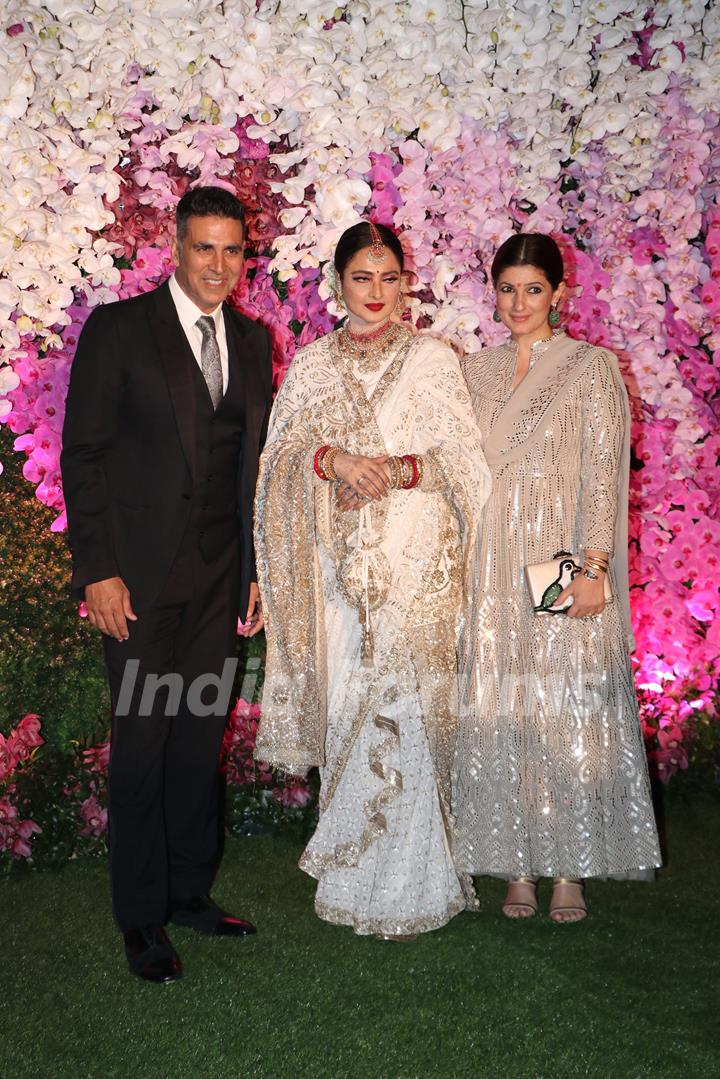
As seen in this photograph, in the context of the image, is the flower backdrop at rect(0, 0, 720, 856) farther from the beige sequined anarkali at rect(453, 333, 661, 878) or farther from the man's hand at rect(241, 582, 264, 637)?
the beige sequined anarkali at rect(453, 333, 661, 878)

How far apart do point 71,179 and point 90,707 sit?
1.81m

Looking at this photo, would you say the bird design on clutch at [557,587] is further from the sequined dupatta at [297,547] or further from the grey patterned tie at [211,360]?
the grey patterned tie at [211,360]

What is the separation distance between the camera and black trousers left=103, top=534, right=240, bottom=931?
311 cm

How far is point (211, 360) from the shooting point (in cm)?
320

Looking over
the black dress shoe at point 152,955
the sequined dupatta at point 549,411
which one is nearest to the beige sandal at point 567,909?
the sequined dupatta at point 549,411

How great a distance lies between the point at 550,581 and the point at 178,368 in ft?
3.84

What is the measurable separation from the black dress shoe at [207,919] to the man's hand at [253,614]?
79cm

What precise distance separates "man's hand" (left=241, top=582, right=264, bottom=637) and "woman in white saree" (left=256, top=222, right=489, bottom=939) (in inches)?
4.2

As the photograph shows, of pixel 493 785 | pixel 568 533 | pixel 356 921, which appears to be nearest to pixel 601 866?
pixel 493 785

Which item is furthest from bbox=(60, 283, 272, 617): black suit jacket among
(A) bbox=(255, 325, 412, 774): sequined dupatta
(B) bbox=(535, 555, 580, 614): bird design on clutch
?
(B) bbox=(535, 555, 580, 614): bird design on clutch

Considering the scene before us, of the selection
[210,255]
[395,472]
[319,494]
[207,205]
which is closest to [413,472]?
[395,472]

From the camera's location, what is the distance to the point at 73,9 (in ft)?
12.4

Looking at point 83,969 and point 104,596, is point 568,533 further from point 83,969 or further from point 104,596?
point 83,969

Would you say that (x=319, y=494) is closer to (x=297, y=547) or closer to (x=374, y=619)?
(x=297, y=547)
